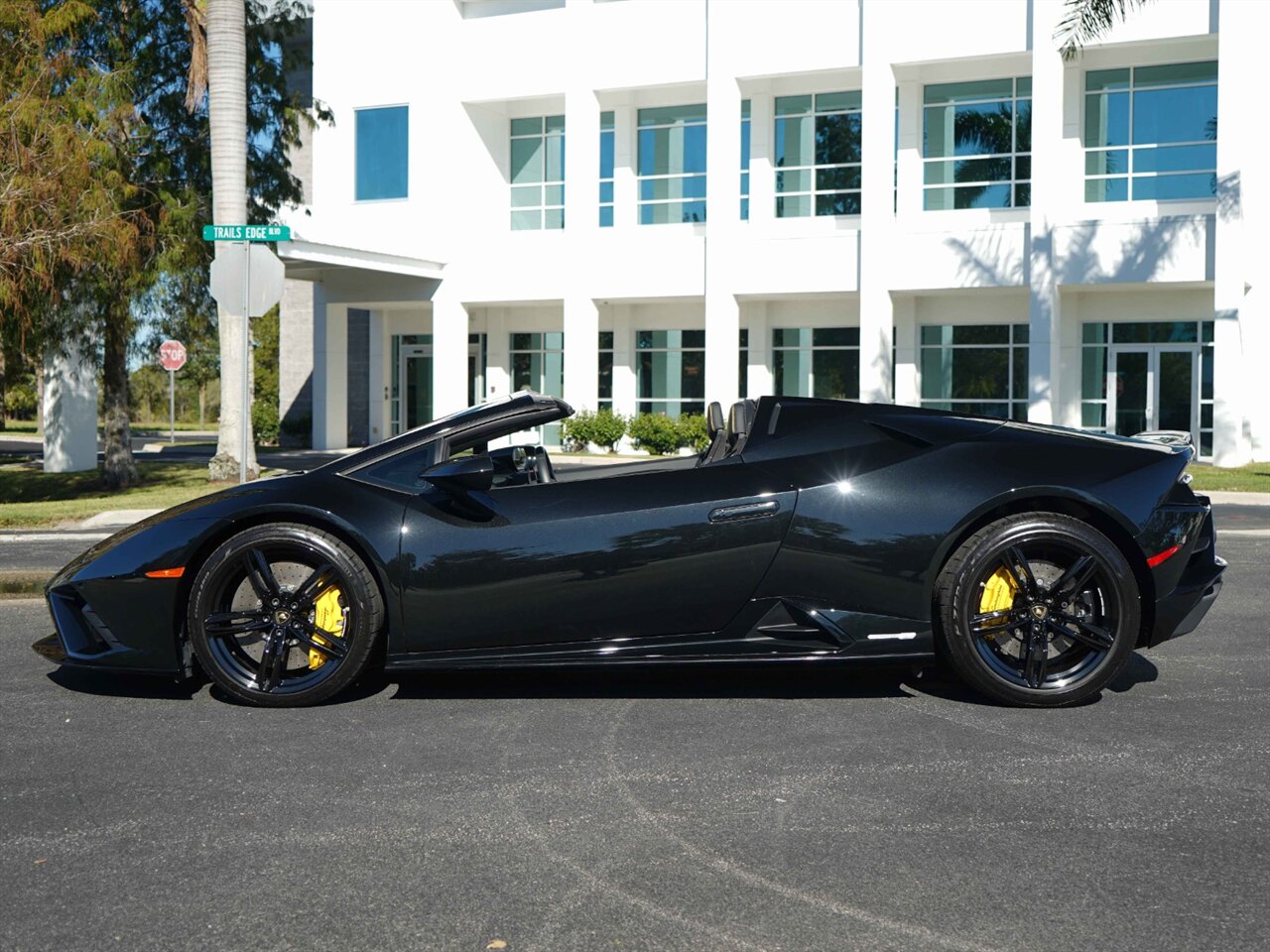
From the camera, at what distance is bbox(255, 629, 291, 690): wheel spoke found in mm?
5332

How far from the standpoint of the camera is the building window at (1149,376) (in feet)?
93.8

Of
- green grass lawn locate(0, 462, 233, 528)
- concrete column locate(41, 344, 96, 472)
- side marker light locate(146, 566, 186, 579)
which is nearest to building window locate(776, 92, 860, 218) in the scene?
green grass lawn locate(0, 462, 233, 528)

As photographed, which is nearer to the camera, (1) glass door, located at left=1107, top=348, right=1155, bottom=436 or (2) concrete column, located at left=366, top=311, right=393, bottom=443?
(1) glass door, located at left=1107, top=348, right=1155, bottom=436

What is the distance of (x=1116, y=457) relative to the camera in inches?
214

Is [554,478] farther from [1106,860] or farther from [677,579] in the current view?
[1106,860]

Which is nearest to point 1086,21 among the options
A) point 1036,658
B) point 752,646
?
point 1036,658

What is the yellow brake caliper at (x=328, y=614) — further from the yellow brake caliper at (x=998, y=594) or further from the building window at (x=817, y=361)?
the building window at (x=817, y=361)

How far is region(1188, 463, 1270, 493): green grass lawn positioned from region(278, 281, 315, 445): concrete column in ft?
74.2

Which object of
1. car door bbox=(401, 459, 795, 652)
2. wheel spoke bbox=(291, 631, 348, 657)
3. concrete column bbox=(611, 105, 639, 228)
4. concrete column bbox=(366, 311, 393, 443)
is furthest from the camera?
concrete column bbox=(366, 311, 393, 443)

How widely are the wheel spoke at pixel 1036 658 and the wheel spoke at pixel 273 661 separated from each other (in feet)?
9.20

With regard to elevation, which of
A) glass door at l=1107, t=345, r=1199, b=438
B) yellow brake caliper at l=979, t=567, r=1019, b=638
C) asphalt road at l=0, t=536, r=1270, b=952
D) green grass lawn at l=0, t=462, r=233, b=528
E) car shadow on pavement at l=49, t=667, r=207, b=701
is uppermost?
glass door at l=1107, t=345, r=1199, b=438

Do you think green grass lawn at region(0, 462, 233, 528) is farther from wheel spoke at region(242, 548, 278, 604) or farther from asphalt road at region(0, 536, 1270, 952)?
asphalt road at region(0, 536, 1270, 952)

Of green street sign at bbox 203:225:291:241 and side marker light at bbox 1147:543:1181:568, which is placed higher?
green street sign at bbox 203:225:291:241

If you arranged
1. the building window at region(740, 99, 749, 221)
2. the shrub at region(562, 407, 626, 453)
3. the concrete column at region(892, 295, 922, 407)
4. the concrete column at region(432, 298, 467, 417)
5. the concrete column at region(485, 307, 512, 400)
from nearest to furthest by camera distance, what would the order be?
the shrub at region(562, 407, 626, 453) < the concrete column at region(892, 295, 922, 407) < the building window at region(740, 99, 749, 221) < the concrete column at region(432, 298, 467, 417) < the concrete column at region(485, 307, 512, 400)
